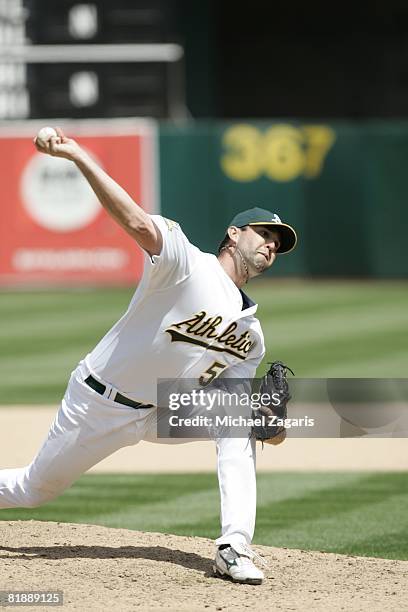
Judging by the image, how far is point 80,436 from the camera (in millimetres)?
5301

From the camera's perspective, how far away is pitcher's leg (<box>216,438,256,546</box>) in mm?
5188

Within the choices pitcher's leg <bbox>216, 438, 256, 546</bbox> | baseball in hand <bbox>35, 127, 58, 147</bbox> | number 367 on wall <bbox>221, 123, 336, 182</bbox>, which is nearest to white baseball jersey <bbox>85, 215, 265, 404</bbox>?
pitcher's leg <bbox>216, 438, 256, 546</bbox>

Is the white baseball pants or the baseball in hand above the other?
the baseball in hand

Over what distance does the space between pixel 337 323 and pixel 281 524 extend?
28.2 ft

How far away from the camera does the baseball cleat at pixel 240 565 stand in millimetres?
5156

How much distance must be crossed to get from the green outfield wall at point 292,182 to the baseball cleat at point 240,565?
48.1ft

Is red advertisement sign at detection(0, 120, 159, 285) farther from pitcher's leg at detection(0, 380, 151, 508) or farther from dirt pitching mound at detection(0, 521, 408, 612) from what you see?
pitcher's leg at detection(0, 380, 151, 508)

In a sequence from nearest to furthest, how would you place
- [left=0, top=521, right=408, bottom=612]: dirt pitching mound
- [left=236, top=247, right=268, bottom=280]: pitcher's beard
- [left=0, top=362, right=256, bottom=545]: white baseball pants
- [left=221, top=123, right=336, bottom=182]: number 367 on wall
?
[left=0, top=521, right=408, bottom=612]: dirt pitching mound → [left=0, top=362, right=256, bottom=545]: white baseball pants → [left=236, top=247, right=268, bottom=280]: pitcher's beard → [left=221, top=123, right=336, bottom=182]: number 367 on wall

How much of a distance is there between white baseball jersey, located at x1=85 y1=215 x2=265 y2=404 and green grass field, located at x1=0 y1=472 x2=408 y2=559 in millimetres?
1423

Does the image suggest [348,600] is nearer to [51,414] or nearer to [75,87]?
[51,414]

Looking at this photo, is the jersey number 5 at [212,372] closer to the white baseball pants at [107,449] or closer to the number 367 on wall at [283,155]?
the white baseball pants at [107,449]

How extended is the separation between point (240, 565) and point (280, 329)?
9533 mm

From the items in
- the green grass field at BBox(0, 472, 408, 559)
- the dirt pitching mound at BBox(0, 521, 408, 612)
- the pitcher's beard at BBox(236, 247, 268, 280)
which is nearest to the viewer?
the dirt pitching mound at BBox(0, 521, 408, 612)

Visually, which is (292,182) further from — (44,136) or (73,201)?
(44,136)
